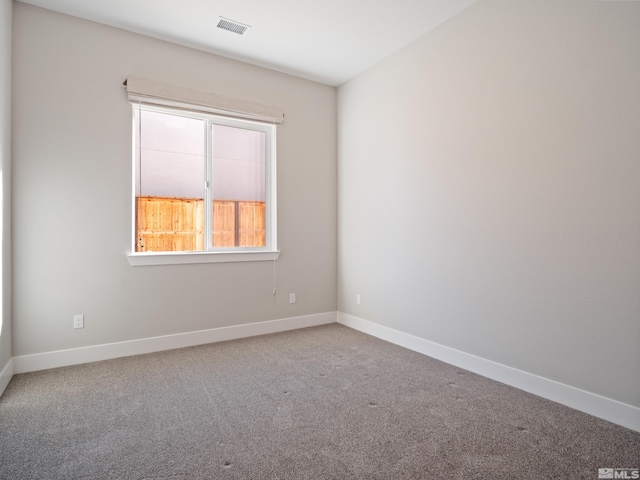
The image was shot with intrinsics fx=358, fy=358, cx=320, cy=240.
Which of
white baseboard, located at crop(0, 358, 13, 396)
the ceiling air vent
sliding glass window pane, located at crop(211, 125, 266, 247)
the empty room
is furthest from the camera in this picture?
sliding glass window pane, located at crop(211, 125, 266, 247)

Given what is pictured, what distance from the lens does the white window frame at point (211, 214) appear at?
3232 mm

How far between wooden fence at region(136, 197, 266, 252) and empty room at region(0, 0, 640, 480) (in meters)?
0.03

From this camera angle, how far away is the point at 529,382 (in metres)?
2.44

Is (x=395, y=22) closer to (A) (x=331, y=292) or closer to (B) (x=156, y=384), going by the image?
(A) (x=331, y=292)

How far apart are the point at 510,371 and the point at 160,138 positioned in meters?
3.55

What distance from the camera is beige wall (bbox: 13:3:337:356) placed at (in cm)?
280

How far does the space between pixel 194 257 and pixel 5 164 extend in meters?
1.55

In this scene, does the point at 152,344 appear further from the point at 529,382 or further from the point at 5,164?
the point at 529,382

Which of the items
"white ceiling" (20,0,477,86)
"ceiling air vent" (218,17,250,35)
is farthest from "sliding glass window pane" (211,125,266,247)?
"ceiling air vent" (218,17,250,35)

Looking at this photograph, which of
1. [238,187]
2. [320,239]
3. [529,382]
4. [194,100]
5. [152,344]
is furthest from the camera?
[320,239]

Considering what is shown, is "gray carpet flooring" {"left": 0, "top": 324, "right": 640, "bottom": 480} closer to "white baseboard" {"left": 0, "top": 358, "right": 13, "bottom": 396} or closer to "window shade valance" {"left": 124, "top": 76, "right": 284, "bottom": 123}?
"white baseboard" {"left": 0, "top": 358, "right": 13, "bottom": 396}

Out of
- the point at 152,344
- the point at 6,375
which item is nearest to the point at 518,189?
the point at 152,344

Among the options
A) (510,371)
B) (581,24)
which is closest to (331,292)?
(510,371)

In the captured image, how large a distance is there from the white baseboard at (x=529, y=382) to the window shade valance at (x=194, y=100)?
2.59 metres
